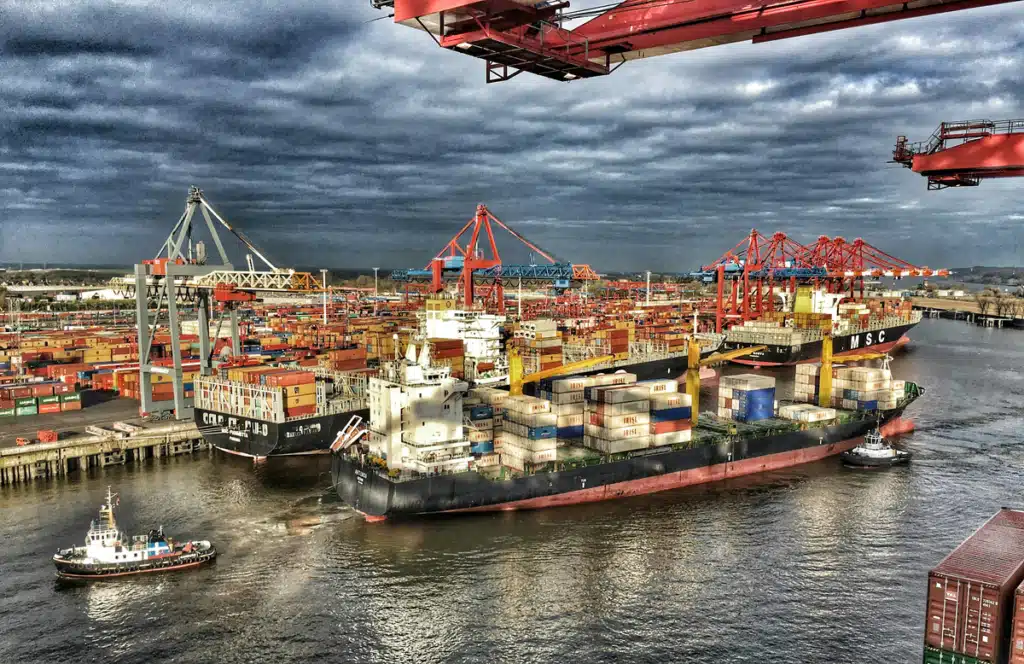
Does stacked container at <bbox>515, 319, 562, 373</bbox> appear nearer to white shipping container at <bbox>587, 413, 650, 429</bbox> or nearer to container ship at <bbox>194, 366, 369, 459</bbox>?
container ship at <bbox>194, 366, 369, 459</bbox>

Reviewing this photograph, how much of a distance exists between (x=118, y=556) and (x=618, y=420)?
18.2 metres

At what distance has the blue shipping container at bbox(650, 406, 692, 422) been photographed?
29.2m

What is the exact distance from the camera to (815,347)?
2512 inches

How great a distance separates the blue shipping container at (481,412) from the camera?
29531 millimetres

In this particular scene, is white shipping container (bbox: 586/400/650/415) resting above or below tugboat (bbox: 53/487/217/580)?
above

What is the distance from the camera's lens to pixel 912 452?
110ft

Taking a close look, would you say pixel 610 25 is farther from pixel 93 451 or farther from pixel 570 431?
pixel 93 451

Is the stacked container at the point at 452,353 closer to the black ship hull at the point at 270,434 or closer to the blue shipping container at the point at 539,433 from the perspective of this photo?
the black ship hull at the point at 270,434

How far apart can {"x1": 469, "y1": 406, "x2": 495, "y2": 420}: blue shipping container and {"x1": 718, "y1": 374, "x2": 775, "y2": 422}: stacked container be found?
13401mm

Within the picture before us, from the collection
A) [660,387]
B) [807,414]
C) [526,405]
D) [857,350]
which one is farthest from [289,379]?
[857,350]

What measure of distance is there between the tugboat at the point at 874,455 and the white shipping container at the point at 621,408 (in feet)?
36.7

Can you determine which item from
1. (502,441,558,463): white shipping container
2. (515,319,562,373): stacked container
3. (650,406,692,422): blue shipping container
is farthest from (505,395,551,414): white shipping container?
(515,319,562,373): stacked container

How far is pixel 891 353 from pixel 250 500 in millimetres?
71502

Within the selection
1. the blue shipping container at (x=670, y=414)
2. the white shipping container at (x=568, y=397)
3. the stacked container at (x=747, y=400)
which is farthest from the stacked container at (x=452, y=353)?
the stacked container at (x=747, y=400)
